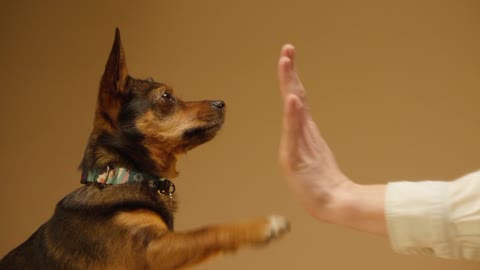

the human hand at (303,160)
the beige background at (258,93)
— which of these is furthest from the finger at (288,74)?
the beige background at (258,93)

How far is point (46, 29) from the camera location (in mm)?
2498

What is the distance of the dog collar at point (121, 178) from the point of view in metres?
1.08

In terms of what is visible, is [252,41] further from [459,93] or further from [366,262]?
[366,262]

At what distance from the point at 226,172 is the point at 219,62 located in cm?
50

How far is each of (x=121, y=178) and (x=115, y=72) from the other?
0.23m

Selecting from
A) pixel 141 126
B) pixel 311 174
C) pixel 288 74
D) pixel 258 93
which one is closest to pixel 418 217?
pixel 311 174

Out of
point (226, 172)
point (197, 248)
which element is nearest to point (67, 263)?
point (197, 248)

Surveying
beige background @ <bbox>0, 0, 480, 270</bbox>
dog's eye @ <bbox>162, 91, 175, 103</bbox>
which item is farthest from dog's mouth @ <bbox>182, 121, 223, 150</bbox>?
beige background @ <bbox>0, 0, 480, 270</bbox>

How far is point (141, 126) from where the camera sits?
116 centimetres

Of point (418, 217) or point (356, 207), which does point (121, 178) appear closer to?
point (356, 207)

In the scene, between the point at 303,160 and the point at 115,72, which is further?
the point at 115,72

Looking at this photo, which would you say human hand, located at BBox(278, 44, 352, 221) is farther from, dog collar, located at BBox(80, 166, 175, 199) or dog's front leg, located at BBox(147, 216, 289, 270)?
dog collar, located at BBox(80, 166, 175, 199)

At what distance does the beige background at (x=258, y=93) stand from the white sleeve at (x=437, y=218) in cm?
126

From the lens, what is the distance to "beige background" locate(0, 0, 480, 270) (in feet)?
6.81
